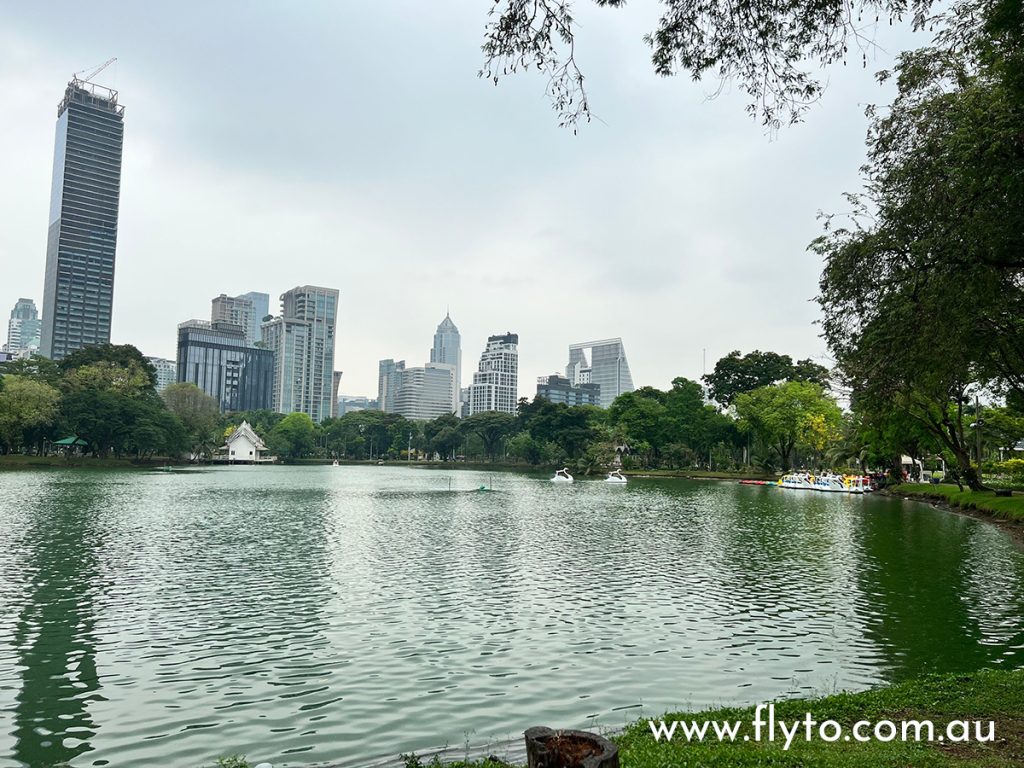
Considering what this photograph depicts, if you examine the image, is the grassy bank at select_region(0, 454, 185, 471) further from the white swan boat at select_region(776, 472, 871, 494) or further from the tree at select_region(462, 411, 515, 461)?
the white swan boat at select_region(776, 472, 871, 494)

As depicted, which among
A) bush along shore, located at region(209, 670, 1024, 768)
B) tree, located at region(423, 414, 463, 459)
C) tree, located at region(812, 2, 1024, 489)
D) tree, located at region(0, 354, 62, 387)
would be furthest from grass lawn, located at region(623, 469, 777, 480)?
tree, located at region(0, 354, 62, 387)

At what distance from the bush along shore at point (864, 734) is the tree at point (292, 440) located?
13870cm

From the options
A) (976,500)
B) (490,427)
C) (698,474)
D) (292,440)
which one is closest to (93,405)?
(490,427)

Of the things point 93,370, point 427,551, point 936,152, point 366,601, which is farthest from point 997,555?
point 93,370

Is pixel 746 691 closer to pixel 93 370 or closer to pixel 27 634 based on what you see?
pixel 27 634

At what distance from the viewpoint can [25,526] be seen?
23.9 meters

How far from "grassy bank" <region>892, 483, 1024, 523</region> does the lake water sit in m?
7.04

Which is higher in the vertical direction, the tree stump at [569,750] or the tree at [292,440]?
the tree at [292,440]

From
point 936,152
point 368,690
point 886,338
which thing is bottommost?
point 368,690

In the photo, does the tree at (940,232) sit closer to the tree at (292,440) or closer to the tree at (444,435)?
the tree at (444,435)

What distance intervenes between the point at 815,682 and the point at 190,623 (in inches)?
394

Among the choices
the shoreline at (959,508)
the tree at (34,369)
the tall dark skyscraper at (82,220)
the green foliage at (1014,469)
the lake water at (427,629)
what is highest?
the tall dark skyscraper at (82,220)

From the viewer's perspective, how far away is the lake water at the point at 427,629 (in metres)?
7.90

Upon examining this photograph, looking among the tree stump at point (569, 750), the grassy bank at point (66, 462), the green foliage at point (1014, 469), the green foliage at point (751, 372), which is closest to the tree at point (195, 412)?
the grassy bank at point (66, 462)
